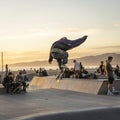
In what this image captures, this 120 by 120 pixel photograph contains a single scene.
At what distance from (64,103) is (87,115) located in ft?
17.5

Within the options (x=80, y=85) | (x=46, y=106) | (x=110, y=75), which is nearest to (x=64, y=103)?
(x=46, y=106)

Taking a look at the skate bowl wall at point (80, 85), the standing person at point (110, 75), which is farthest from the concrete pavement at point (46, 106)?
the skate bowl wall at point (80, 85)

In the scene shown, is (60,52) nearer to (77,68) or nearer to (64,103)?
(77,68)

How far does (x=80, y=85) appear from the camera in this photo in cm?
→ 2316

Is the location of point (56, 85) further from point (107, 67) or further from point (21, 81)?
point (107, 67)

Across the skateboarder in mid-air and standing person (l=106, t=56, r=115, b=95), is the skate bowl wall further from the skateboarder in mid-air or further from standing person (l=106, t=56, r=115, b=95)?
the skateboarder in mid-air

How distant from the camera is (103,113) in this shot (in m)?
12.1

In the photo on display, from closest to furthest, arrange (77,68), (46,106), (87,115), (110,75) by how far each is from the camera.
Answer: (87,115) → (46,106) → (110,75) → (77,68)

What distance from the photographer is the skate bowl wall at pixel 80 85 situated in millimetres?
21031

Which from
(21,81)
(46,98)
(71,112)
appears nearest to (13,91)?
(21,81)

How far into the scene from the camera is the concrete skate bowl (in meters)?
11.4

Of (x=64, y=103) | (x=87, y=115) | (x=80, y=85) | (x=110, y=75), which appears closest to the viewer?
(x=87, y=115)

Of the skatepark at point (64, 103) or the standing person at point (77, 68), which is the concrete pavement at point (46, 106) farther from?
the standing person at point (77, 68)

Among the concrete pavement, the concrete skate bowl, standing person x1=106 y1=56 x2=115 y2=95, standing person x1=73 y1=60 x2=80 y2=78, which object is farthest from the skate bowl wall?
the concrete skate bowl
